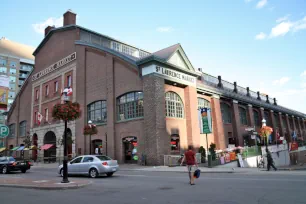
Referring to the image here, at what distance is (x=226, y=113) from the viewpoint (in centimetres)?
3922

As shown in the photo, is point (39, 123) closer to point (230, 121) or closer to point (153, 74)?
point (153, 74)

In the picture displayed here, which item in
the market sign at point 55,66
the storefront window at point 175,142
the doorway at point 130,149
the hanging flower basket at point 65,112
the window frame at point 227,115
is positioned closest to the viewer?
the hanging flower basket at point 65,112

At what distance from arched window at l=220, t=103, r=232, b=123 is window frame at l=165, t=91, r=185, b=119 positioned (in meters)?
10.7

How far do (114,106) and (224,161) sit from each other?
43.8 feet

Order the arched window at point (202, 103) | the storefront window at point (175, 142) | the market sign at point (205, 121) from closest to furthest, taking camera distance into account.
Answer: the market sign at point (205, 121), the storefront window at point (175, 142), the arched window at point (202, 103)

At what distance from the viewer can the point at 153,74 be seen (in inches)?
1023

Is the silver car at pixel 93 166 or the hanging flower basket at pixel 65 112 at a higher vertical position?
the hanging flower basket at pixel 65 112

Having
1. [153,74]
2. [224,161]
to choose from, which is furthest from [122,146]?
[224,161]

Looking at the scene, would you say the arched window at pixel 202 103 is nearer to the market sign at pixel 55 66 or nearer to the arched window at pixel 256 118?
the arched window at pixel 256 118

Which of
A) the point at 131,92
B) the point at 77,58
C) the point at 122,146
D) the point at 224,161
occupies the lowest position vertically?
the point at 224,161

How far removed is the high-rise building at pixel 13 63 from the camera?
79812mm

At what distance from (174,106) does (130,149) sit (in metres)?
6.83

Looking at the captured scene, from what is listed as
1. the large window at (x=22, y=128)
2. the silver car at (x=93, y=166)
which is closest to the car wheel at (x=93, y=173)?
the silver car at (x=93, y=166)

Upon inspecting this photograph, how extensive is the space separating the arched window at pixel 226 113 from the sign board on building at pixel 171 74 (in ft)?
31.0
